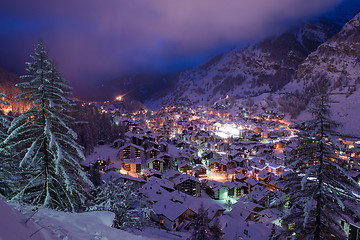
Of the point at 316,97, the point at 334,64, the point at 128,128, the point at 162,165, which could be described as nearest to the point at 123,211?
the point at 316,97

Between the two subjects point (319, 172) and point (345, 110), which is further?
point (345, 110)

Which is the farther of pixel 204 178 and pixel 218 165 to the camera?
pixel 218 165

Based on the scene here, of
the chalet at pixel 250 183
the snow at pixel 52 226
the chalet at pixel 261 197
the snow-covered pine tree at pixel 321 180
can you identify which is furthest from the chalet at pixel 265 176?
the snow at pixel 52 226

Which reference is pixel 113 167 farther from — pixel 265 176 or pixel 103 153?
pixel 265 176

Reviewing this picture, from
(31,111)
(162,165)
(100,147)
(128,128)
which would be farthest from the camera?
(128,128)

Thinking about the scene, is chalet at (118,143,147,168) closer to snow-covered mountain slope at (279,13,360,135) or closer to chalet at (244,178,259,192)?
chalet at (244,178,259,192)

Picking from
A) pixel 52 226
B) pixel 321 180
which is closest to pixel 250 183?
pixel 321 180

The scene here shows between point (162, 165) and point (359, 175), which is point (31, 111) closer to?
point (162, 165)
